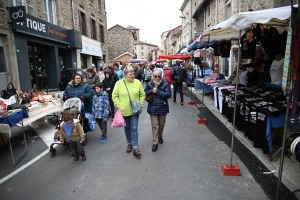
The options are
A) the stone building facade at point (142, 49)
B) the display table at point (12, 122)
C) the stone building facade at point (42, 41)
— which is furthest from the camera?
the stone building facade at point (142, 49)

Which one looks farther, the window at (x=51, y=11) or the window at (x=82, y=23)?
the window at (x=82, y=23)

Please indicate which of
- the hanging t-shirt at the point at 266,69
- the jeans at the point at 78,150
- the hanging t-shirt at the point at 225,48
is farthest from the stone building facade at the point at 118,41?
the jeans at the point at 78,150

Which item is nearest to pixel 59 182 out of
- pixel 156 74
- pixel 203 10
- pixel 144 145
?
pixel 144 145

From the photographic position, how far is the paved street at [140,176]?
306cm

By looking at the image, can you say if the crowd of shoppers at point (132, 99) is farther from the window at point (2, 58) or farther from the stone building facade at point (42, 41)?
the stone building facade at point (42, 41)

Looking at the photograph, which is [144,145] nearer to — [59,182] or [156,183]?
[156,183]

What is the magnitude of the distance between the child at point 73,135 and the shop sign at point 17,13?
27.4 ft

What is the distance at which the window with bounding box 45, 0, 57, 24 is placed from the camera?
13992 millimetres

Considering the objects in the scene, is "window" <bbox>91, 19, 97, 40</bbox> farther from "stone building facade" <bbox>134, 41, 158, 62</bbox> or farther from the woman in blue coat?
"stone building facade" <bbox>134, 41, 158, 62</bbox>

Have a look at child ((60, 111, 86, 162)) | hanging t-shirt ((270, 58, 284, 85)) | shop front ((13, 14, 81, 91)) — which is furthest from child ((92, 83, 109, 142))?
shop front ((13, 14, 81, 91))

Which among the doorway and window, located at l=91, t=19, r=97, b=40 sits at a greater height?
window, located at l=91, t=19, r=97, b=40

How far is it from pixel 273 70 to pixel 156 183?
4.57m

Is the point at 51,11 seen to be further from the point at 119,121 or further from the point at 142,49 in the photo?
the point at 142,49

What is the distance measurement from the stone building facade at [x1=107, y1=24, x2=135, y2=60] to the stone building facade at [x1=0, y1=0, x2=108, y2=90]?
86.7ft
